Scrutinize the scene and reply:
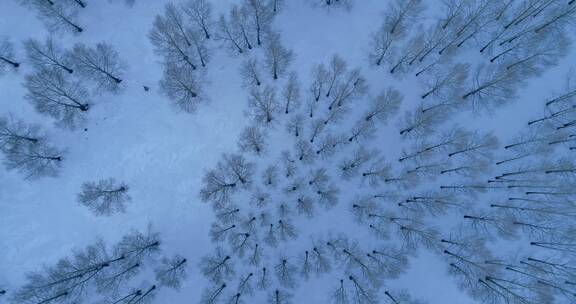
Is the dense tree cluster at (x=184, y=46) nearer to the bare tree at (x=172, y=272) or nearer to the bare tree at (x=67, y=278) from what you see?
the bare tree at (x=172, y=272)

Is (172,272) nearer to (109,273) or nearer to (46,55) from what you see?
(109,273)

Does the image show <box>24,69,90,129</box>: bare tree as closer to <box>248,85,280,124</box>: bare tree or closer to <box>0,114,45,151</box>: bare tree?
<box>0,114,45,151</box>: bare tree

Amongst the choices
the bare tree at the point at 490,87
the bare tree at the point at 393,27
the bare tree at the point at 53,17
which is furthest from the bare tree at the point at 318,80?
the bare tree at the point at 53,17

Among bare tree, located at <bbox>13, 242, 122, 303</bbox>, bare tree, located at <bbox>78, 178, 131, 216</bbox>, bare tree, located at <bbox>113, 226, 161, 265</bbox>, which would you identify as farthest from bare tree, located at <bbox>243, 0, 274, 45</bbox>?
bare tree, located at <bbox>13, 242, 122, 303</bbox>

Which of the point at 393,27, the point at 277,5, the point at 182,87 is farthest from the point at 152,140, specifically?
the point at 393,27

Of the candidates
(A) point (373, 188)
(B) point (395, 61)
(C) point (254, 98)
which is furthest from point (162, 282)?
(B) point (395, 61)

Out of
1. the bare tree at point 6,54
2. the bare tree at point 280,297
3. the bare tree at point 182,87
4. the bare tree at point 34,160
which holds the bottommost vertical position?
the bare tree at point 280,297
